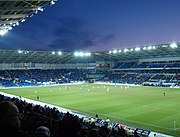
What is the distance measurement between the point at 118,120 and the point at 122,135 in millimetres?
9270

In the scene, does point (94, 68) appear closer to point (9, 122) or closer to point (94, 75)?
point (94, 75)

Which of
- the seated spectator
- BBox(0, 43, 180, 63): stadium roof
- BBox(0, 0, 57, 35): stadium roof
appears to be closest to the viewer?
the seated spectator

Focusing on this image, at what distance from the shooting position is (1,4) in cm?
1812

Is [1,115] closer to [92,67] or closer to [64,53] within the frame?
[64,53]

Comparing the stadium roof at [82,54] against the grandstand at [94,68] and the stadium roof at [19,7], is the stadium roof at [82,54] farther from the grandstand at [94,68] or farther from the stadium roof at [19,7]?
the stadium roof at [19,7]

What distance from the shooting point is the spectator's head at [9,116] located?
78.7 inches

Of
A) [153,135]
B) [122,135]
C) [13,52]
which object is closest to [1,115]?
[122,135]

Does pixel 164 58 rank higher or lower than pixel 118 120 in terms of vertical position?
higher

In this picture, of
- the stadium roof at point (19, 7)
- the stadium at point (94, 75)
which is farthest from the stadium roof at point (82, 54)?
the stadium roof at point (19, 7)

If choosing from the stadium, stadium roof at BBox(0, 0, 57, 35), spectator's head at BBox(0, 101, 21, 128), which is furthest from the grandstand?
spectator's head at BBox(0, 101, 21, 128)

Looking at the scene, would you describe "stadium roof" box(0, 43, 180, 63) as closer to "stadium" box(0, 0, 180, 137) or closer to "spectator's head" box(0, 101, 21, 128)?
"stadium" box(0, 0, 180, 137)

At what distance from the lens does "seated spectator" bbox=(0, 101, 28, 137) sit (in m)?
1.87

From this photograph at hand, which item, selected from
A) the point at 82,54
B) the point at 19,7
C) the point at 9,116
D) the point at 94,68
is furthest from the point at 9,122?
the point at 94,68

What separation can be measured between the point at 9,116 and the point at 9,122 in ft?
0.25
